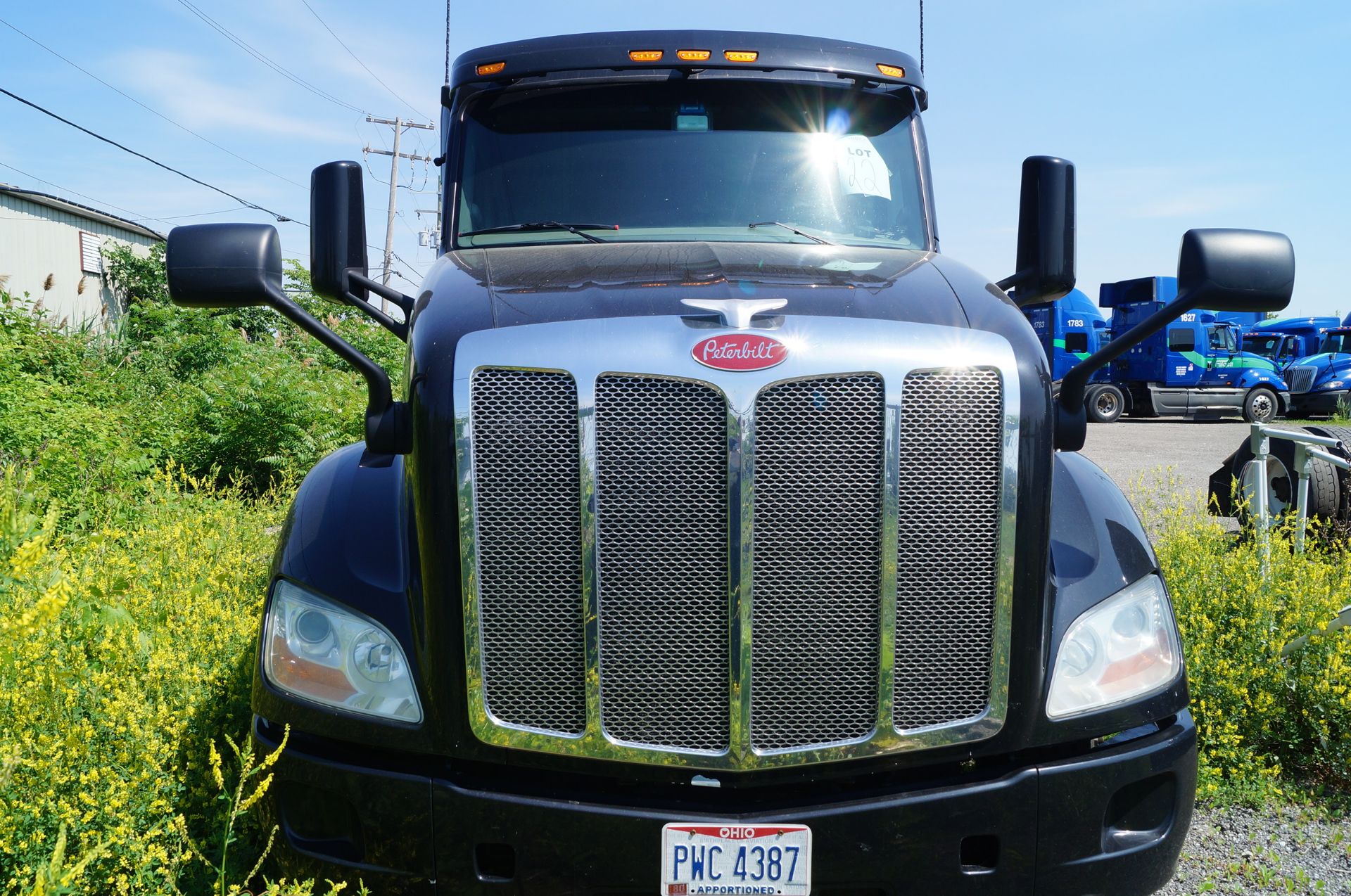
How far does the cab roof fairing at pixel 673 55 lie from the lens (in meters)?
3.72

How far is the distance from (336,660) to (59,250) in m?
30.4

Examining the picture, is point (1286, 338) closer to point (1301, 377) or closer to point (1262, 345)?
point (1262, 345)

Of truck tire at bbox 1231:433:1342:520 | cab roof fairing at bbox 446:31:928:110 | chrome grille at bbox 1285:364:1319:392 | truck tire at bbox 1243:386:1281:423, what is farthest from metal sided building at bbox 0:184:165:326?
chrome grille at bbox 1285:364:1319:392

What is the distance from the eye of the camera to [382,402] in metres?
2.54

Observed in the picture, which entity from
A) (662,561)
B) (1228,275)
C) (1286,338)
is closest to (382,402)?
(662,561)

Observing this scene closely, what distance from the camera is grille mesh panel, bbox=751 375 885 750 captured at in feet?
6.97

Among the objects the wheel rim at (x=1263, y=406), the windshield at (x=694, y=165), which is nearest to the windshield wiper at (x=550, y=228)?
the windshield at (x=694, y=165)

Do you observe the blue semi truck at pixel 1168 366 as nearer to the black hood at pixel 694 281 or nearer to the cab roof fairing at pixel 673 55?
the cab roof fairing at pixel 673 55

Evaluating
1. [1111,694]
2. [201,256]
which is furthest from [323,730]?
[1111,694]

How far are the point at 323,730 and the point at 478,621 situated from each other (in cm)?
45

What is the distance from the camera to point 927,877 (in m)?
2.16

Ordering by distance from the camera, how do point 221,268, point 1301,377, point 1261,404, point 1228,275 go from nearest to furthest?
point 1228,275
point 221,268
point 1261,404
point 1301,377

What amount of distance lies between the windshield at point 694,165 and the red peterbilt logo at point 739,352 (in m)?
1.28

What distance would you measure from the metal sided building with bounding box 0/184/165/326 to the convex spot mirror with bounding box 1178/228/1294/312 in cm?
2660
